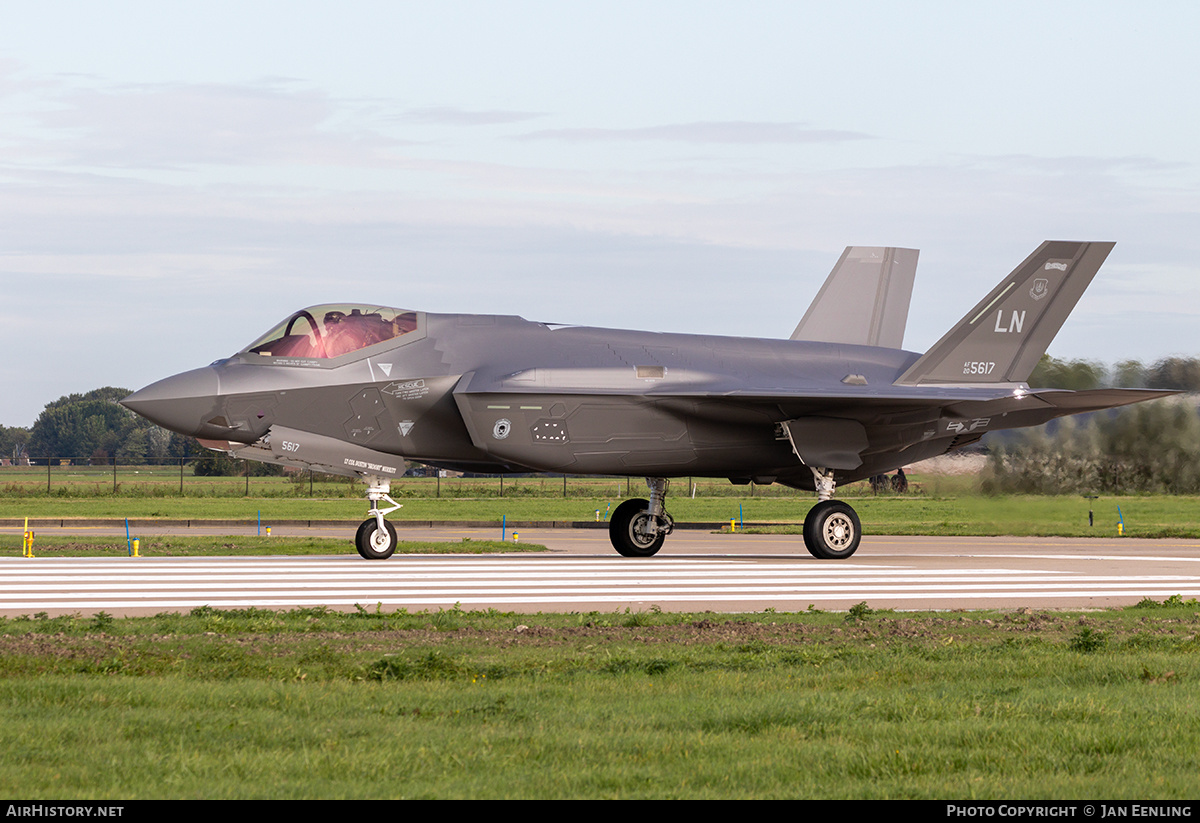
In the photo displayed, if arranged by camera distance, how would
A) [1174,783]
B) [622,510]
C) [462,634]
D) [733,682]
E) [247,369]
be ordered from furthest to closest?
[622,510] → [247,369] → [462,634] → [733,682] → [1174,783]

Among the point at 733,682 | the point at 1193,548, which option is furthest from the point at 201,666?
the point at 1193,548

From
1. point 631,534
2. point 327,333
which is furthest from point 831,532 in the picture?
point 327,333

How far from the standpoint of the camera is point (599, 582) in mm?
15727

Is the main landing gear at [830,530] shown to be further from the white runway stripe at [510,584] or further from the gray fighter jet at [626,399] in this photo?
the white runway stripe at [510,584]

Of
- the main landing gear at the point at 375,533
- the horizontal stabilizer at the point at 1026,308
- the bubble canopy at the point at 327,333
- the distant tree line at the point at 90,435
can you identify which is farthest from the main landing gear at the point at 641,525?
the distant tree line at the point at 90,435

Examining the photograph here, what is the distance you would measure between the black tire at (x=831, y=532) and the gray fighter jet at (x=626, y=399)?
0.10 feet

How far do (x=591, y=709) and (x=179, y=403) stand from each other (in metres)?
13.0

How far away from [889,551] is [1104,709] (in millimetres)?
17343

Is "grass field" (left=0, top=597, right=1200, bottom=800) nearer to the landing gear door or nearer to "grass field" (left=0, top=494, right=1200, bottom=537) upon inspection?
the landing gear door

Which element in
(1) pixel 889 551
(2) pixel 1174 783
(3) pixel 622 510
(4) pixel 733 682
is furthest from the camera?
(1) pixel 889 551

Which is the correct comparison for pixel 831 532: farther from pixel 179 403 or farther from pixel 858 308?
pixel 179 403

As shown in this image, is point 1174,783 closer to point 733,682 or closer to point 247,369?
point 733,682

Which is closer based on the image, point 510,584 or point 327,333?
point 510,584
